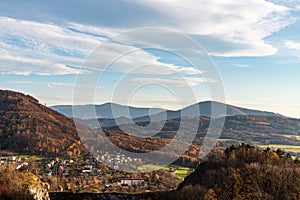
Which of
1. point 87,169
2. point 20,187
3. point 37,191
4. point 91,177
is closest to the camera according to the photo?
point 20,187

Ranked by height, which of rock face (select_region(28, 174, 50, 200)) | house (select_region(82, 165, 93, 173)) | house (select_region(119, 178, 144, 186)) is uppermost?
rock face (select_region(28, 174, 50, 200))

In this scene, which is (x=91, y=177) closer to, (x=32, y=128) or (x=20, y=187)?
(x=32, y=128)

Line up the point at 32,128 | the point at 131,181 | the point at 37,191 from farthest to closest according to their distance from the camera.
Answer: the point at 32,128, the point at 131,181, the point at 37,191

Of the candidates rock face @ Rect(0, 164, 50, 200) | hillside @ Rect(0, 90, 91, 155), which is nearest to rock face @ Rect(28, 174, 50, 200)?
rock face @ Rect(0, 164, 50, 200)

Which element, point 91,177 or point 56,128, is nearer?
point 91,177

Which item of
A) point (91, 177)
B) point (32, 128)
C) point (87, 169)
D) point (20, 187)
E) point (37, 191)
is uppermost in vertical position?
point (32, 128)

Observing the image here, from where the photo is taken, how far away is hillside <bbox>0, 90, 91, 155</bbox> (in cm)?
9256

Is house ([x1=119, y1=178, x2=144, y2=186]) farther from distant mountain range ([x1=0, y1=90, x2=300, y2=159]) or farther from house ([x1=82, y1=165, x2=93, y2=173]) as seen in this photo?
distant mountain range ([x1=0, y1=90, x2=300, y2=159])

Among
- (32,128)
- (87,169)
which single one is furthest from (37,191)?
(32,128)

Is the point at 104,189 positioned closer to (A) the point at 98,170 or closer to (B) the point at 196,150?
(A) the point at 98,170

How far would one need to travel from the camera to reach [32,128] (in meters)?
104

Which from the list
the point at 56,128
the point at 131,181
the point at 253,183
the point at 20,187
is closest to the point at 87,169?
the point at 131,181

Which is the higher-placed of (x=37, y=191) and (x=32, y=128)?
(x=32, y=128)

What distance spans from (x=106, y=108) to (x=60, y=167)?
53.9 metres
